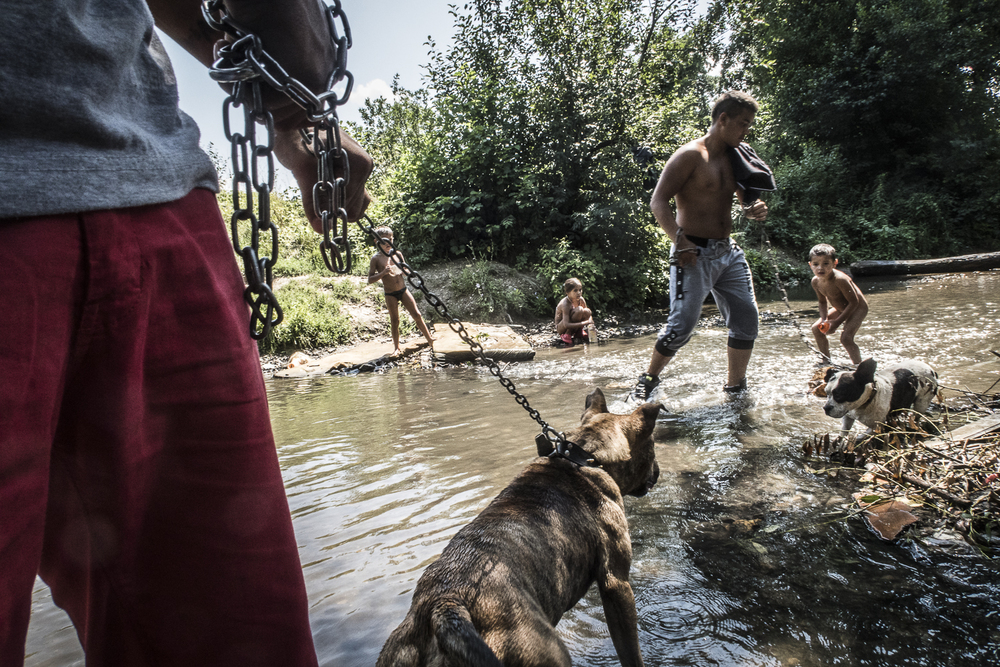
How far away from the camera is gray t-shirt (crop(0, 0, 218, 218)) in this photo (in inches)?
30.8

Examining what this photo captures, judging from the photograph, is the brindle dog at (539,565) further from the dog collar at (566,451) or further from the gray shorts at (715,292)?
the gray shorts at (715,292)

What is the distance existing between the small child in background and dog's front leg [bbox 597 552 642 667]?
29.4 feet

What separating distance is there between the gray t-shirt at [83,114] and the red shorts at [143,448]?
0.04 meters

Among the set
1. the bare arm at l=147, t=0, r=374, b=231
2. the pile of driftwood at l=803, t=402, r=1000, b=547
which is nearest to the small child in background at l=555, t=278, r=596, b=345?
the pile of driftwood at l=803, t=402, r=1000, b=547

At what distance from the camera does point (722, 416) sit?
5.30m

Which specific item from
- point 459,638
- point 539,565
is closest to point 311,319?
point 539,565

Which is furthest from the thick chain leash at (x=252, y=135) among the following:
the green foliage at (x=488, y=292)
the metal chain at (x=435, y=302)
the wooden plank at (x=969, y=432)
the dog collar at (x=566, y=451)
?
the green foliage at (x=488, y=292)

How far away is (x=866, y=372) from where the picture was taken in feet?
14.4

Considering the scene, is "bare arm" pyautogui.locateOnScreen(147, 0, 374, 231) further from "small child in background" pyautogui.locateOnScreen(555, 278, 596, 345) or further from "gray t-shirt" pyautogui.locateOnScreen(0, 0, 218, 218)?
"small child in background" pyautogui.locateOnScreen(555, 278, 596, 345)

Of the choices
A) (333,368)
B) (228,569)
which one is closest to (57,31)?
(228,569)

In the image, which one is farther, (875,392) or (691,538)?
(875,392)

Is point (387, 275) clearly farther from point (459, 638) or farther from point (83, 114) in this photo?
point (83, 114)

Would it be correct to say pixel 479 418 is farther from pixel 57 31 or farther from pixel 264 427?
pixel 57 31

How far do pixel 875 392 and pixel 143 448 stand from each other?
16.4 feet
